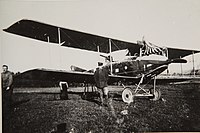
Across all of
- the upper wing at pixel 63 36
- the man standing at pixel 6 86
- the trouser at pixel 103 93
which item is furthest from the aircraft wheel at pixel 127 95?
the man standing at pixel 6 86

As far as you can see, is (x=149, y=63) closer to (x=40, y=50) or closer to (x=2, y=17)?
(x=40, y=50)

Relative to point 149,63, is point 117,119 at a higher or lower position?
lower

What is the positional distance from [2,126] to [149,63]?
40.7 inches

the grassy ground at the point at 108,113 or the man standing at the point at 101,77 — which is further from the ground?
the man standing at the point at 101,77

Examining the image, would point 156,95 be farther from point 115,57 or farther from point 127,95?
point 115,57

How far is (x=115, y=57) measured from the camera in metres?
2.37

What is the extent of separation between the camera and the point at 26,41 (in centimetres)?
243

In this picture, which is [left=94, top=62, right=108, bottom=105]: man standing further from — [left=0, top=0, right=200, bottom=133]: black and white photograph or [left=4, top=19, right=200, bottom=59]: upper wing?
[left=4, top=19, right=200, bottom=59]: upper wing

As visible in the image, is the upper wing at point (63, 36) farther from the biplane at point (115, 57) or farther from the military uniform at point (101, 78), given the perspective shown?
the military uniform at point (101, 78)

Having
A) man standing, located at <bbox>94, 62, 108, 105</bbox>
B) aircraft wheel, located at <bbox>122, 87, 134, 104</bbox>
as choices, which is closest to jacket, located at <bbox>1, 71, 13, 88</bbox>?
man standing, located at <bbox>94, 62, 108, 105</bbox>

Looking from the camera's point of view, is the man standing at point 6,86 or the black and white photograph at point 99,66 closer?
the black and white photograph at point 99,66

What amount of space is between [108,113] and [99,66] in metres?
0.30

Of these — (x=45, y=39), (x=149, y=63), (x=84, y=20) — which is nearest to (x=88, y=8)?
(x=84, y=20)

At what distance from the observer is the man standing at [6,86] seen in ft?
7.90
